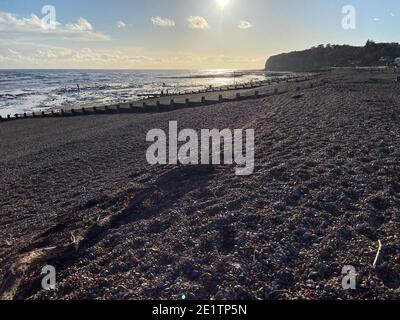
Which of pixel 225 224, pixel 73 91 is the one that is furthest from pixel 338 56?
pixel 225 224

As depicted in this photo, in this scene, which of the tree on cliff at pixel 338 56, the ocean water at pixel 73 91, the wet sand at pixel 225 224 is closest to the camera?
the wet sand at pixel 225 224

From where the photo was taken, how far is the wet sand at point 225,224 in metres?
4.32

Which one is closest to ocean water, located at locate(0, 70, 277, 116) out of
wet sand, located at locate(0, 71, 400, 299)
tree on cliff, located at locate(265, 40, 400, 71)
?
tree on cliff, located at locate(265, 40, 400, 71)

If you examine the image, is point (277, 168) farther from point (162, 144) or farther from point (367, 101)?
point (367, 101)

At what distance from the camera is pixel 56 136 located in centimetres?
2080

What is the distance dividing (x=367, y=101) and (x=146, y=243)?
42.6 ft

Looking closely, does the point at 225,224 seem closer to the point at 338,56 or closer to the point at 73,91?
the point at 73,91

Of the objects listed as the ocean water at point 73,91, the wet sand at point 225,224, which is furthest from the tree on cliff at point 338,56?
the wet sand at point 225,224

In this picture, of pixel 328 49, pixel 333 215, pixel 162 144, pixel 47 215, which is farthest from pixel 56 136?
pixel 328 49

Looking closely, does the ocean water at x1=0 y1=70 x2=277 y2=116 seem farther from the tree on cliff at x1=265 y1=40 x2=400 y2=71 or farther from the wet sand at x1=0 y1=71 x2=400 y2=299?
the wet sand at x1=0 y1=71 x2=400 y2=299

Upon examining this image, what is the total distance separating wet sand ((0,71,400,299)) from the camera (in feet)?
14.2

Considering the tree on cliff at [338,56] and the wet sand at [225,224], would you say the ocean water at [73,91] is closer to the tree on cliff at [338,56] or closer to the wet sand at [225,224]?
the tree on cliff at [338,56]

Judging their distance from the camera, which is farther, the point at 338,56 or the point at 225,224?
the point at 338,56

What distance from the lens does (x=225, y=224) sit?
5.64m
